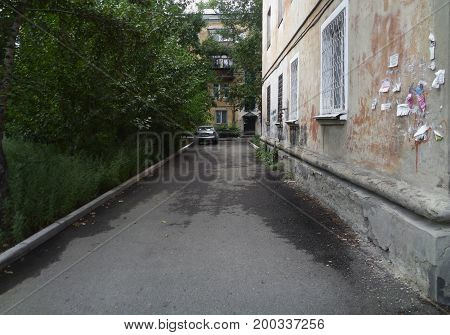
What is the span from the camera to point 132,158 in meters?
10.9

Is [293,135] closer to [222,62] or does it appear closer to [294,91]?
[294,91]

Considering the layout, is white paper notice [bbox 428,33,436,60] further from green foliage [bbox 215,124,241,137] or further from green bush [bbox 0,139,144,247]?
green foliage [bbox 215,124,241,137]

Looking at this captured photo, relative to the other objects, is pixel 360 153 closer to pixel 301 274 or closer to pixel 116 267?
pixel 301 274

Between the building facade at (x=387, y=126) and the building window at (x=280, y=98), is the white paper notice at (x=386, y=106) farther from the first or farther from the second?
the building window at (x=280, y=98)

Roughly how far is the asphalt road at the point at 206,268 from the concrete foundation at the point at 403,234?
0.16m

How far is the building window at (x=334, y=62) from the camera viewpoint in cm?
633

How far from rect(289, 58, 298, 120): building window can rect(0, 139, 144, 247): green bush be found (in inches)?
179

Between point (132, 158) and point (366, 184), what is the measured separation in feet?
24.1

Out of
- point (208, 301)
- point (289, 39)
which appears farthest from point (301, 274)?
point (289, 39)

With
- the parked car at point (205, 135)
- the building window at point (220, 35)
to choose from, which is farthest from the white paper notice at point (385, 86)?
the building window at point (220, 35)

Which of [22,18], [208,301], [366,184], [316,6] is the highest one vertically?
[316,6]

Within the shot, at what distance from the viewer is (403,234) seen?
384 centimetres

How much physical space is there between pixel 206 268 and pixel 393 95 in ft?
8.96

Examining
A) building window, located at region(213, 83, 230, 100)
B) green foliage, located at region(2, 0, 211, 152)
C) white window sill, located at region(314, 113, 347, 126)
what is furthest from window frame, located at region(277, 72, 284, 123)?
building window, located at region(213, 83, 230, 100)
